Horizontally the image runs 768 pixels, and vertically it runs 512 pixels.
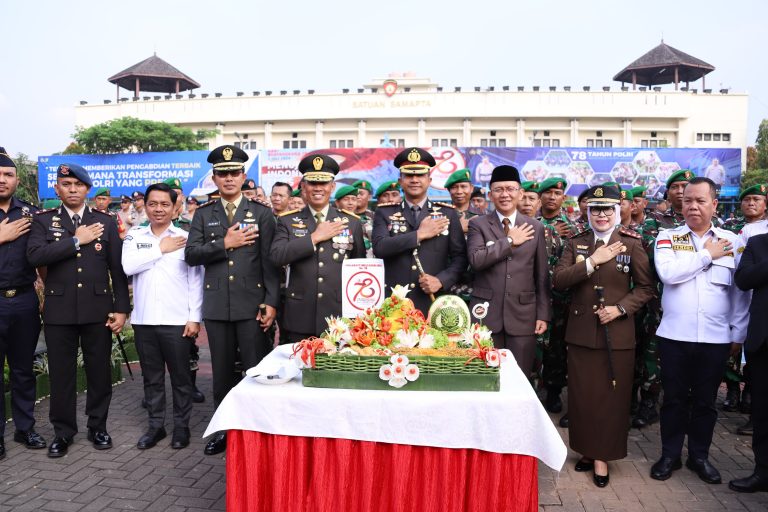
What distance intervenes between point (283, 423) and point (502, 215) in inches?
98.7

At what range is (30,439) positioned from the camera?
15.3 feet

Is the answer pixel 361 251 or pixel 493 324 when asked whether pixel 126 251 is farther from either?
pixel 493 324

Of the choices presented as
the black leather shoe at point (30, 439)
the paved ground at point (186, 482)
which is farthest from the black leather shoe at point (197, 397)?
the black leather shoe at point (30, 439)

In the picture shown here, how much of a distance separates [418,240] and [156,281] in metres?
2.31

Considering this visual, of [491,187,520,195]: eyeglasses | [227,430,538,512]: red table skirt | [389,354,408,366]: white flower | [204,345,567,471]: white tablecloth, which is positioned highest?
[491,187,520,195]: eyeglasses

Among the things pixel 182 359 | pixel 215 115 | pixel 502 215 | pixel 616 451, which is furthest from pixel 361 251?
pixel 215 115

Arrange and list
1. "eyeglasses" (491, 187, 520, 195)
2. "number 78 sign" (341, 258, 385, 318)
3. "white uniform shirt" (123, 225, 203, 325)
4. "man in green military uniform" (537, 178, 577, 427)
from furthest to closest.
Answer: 1. "man in green military uniform" (537, 178, 577, 427)
2. "white uniform shirt" (123, 225, 203, 325)
3. "eyeglasses" (491, 187, 520, 195)
4. "number 78 sign" (341, 258, 385, 318)

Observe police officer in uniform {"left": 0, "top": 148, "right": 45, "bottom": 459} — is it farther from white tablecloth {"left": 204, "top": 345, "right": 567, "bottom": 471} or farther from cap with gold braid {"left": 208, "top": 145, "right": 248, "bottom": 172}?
white tablecloth {"left": 204, "top": 345, "right": 567, "bottom": 471}

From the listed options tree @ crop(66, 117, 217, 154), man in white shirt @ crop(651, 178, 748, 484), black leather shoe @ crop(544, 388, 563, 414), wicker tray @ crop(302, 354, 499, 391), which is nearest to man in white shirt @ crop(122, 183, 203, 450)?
wicker tray @ crop(302, 354, 499, 391)

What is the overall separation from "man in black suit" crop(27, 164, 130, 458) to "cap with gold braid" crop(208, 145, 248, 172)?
1.13m

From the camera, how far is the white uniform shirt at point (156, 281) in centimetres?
464

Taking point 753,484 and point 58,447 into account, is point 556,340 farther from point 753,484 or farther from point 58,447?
point 58,447

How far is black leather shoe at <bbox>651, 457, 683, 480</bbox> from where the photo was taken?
408 centimetres

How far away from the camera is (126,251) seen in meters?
4.68
